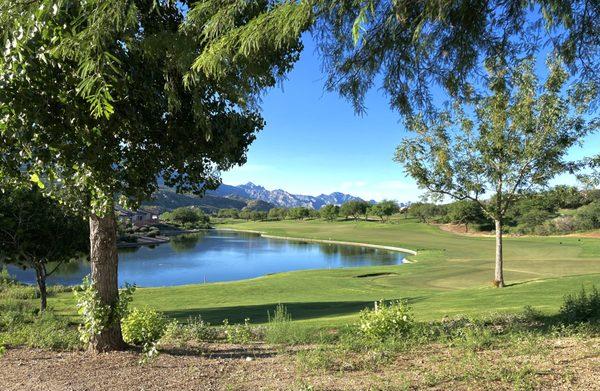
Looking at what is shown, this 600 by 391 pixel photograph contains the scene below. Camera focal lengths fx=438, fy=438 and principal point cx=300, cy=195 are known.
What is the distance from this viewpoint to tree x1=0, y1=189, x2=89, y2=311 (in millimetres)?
15992

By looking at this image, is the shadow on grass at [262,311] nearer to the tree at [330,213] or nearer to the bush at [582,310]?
the bush at [582,310]

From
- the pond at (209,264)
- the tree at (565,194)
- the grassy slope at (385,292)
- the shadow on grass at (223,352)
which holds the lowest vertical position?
the pond at (209,264)

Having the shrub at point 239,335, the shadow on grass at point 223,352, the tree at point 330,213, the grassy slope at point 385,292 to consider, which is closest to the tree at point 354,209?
the tree at point 330,213

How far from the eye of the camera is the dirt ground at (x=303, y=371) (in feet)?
14.0

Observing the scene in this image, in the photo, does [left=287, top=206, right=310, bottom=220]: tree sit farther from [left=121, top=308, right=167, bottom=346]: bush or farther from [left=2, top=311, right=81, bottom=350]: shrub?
[left=121, top=308, right=167, bottom=346]: bush

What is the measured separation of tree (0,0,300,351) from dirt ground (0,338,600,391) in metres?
2.12

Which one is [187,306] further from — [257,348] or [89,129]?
[89,129]

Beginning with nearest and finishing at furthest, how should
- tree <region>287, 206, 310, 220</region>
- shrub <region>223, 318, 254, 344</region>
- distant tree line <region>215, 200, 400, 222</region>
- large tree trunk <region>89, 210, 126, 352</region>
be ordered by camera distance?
large tree trunk <region>89, 210, 126, 352</region>, shrub <region>223, 318, 254, 344</region>, distant tree line <region>215, 200, 400, 222</region>, tree <region>287, 206, 310, 220</region>

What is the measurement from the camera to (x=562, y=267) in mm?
29547

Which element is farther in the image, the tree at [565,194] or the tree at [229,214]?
the tree at [229,214]

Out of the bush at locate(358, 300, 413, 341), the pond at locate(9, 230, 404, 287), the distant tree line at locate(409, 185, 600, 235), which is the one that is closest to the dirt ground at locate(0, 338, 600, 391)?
the bush at locate(358, 300, 413, 341)

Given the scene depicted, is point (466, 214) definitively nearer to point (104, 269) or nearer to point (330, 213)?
point (330, 213)

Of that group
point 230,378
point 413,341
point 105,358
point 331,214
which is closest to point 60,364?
point 105,358

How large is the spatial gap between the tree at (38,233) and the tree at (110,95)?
11865 millimetres
